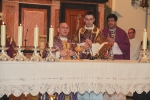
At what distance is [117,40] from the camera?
6.03m

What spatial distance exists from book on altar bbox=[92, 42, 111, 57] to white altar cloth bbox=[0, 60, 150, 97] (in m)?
0.70

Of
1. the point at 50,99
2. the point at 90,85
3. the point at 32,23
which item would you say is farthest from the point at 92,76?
the point at 32,23

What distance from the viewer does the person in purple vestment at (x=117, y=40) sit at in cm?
566

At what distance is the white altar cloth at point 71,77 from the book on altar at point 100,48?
0.70 metres

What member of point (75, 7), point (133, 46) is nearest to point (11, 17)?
point (75, 7)

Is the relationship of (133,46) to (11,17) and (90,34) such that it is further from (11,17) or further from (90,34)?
(90,34)

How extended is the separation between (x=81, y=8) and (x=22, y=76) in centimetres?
535

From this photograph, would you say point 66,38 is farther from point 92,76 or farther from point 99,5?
point 99,5

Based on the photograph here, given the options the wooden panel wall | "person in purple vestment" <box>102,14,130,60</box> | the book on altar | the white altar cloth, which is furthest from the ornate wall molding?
the white altar cloth

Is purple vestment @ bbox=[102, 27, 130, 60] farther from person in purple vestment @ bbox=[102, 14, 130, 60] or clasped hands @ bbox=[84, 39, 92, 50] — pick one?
clasped hands @ bbox=[84, 39, 92, 50]

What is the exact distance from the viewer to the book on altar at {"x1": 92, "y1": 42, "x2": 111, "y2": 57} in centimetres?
427

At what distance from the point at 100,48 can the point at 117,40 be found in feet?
5.77

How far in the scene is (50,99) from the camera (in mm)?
3773

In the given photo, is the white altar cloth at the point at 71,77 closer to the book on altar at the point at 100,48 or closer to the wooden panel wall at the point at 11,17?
the book on altar at the point at 100,48
